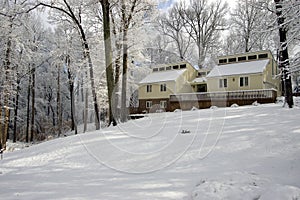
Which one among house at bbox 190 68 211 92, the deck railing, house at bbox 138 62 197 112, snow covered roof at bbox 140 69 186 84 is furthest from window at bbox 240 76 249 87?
snow covered roof at bbox 140 69 186 84

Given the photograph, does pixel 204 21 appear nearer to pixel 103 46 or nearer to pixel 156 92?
pixel 156 92

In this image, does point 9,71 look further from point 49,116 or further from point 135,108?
point 49,116

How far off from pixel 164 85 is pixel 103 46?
34.5 feet

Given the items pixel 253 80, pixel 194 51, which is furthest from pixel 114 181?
pixel 194 51

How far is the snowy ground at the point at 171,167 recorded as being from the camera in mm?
3439

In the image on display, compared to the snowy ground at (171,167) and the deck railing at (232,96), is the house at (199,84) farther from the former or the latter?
the snowy ground at (171,167)

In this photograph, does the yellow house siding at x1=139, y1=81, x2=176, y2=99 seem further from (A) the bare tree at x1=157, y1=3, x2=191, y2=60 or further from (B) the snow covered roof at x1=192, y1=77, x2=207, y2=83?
(A) the bare tree at x1=157, y1=3, x2=191, y2=60

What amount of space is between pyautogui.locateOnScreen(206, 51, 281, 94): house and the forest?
1757 mm

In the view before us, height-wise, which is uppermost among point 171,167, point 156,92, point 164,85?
point 164,85

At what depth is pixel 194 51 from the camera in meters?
32.5

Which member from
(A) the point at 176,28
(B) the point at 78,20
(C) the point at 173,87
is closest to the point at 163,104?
(C) the point at 173,87

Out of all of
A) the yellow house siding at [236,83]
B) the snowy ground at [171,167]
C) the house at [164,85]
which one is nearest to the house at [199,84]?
the house at [164,85]

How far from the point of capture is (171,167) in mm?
4480

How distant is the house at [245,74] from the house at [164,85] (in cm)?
353
